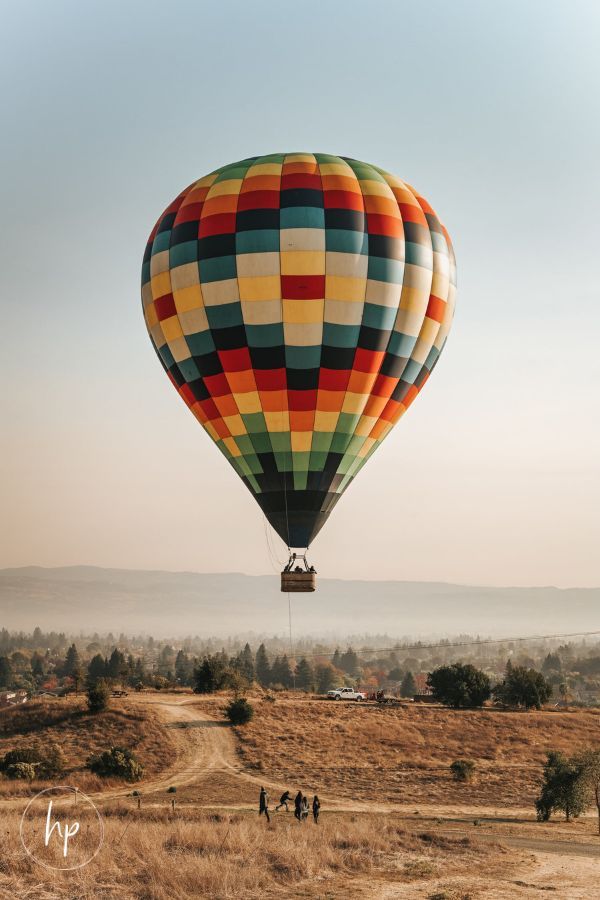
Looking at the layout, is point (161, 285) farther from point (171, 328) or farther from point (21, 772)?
point (21, 772)

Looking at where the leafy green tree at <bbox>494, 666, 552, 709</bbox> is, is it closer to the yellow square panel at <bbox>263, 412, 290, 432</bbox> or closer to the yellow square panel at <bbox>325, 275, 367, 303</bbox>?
the yellow square panel at <bbox>263, 412, 290, 432</bbox>

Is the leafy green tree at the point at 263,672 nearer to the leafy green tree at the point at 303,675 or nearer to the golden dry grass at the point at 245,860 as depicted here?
the leafy green tree at the point at 303,675

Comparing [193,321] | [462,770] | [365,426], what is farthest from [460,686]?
[193,321]

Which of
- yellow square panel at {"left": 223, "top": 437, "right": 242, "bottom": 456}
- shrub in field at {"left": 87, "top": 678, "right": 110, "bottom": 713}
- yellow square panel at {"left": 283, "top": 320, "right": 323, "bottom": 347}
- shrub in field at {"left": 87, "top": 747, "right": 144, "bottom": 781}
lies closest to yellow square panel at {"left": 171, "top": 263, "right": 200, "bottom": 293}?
yellow square panel at {"left": 283, "top": 320, "right": 323, "bottom": 347}

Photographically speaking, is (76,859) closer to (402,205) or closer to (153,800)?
(153,800)

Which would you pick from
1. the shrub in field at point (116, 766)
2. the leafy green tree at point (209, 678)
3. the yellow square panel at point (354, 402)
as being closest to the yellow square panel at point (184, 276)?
the yellow square panel at point (354, 402)

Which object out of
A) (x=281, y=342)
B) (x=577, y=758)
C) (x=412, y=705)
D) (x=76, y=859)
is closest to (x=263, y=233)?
(x=281, y=342)
